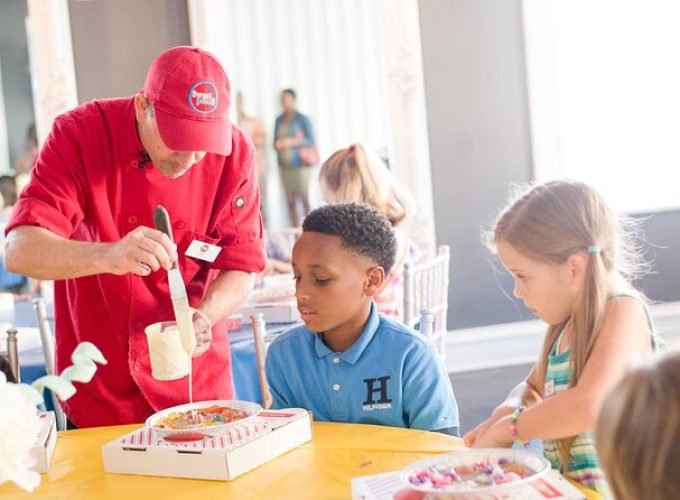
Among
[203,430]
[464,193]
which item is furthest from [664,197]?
[203,430]

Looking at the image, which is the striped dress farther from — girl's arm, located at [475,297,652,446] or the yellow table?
the yellow table

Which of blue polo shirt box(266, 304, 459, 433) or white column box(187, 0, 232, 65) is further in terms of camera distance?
white column box(187, 0, 232, 65)

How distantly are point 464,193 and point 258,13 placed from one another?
1469 mm

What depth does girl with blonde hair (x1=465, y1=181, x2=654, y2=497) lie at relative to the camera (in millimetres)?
A: 1478

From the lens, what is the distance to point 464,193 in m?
5.32

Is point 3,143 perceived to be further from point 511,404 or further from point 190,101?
point 511,404

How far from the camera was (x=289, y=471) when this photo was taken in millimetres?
1501

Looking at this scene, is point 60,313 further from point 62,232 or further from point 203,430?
point 203,430

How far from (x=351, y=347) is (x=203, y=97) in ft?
1.90

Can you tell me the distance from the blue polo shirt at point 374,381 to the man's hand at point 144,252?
1.27 feet

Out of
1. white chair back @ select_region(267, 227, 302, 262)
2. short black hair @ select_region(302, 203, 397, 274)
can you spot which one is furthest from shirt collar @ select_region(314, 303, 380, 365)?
white chair back @ select_region(267, 227, 302, 262)

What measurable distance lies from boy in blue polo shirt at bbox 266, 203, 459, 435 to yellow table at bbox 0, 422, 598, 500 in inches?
5.7

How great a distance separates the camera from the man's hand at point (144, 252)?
1.72m

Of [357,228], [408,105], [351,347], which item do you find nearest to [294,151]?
[408,105]
